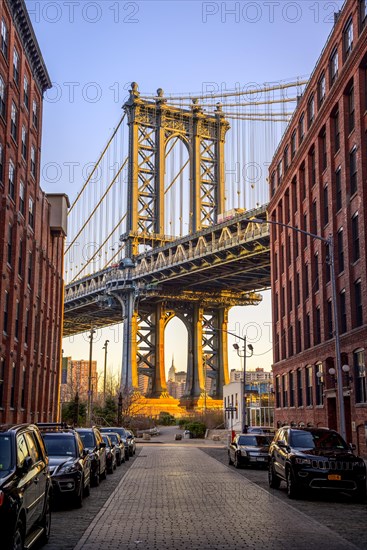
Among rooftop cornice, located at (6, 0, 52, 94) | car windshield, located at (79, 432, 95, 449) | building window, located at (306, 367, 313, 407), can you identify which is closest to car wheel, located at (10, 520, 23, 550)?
car windshield, located at (79, 432, 95, 449)

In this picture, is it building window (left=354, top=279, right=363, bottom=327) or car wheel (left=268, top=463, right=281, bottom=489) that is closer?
car wheel (left=268, top=463, right=281, bottom=489)

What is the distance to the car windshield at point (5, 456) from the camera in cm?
890

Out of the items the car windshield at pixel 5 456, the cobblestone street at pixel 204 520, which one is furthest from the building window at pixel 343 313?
the car windshield at pixel 5 456

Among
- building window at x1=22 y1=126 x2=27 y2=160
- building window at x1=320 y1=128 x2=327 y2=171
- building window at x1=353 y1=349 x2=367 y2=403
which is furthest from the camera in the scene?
building window at x1=320 y1=128 x2=327 y2=171

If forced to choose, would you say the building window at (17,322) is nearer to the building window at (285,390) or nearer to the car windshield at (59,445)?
the building window at (285,390)

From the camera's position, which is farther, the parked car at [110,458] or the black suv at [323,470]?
the parked car at [110,458]

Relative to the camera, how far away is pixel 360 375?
106ft

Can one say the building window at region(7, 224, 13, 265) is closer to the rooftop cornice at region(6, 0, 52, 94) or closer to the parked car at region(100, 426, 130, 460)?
the parked car at region(100, 426, 130, 460)

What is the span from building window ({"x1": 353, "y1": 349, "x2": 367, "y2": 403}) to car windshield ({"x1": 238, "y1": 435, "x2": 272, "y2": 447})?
540 cm

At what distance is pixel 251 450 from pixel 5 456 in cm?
1965

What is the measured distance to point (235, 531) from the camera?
11.8m

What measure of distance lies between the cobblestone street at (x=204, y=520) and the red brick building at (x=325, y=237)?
14064 millimetres

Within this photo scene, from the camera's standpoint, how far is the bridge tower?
9006 centimetres

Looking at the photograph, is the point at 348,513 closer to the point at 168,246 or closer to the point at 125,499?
the point at 125,499
